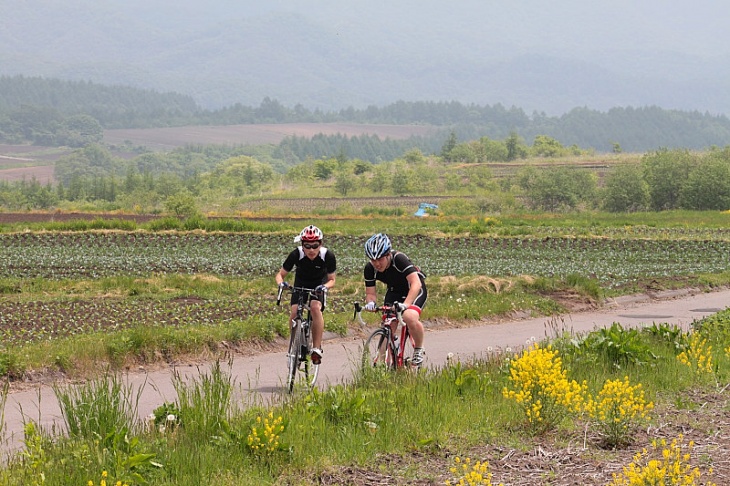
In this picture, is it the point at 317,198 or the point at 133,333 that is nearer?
the point at 133,333

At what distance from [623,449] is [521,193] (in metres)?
106

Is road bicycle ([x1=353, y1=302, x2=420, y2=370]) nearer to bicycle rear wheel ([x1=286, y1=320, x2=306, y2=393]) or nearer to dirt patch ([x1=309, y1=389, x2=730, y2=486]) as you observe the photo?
bicycle rear wheel ([x1=286, y1=320, x2=306, y2=393])

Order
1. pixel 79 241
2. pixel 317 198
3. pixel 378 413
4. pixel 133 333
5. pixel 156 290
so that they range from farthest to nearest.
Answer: pixel 317 198
pixel 79 241
pixel 156 290
pixel 133 333
pixel 378 413

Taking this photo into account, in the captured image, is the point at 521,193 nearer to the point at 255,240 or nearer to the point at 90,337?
the point at 255,240

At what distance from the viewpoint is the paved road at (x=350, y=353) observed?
468 inches

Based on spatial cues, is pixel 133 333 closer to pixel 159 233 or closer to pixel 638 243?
pixel 159 233

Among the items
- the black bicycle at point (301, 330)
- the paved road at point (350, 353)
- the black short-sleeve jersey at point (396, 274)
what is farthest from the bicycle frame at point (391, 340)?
the black bicycle at point (301, 330)

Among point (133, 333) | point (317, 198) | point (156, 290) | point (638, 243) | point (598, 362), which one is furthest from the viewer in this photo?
point (317, 198)

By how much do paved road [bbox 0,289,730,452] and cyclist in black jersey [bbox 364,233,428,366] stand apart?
1.15 m

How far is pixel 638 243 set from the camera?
163 feet

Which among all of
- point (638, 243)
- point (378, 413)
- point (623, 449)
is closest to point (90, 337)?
point (378, 413)

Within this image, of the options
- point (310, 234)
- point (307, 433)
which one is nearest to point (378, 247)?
point (310, 234)

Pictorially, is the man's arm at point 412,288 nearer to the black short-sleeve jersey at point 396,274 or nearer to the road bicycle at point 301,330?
the black short-sleeve jersey at point 396,274

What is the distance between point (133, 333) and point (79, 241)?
31402mm
